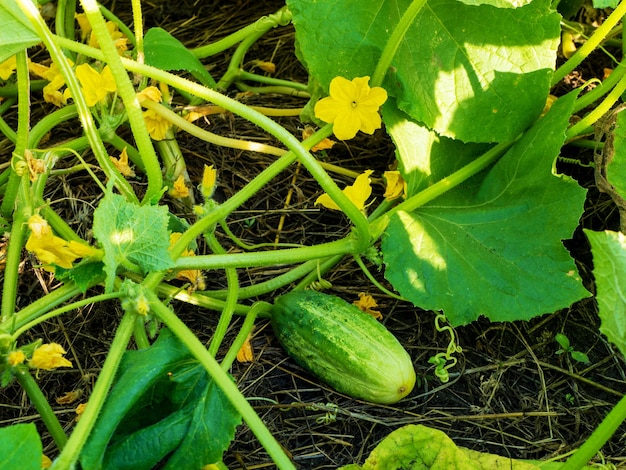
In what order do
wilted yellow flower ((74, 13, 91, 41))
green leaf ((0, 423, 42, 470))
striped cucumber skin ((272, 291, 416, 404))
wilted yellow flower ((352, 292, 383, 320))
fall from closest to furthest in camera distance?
green leaf ((0, 423, 42, 470)), striped cucumber skin ((272, 291, 416, 404)), wilted yellow flower ((352, 292, 383, 320)), wilted yellow flower ((74, 13, 91, 41))

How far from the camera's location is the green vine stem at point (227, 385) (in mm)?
1277

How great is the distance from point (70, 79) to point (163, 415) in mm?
727

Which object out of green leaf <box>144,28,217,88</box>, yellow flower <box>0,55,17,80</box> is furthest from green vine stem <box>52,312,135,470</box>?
yellow flower <box>0,55,17,80</box>

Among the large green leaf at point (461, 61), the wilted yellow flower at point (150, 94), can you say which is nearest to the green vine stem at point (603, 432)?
the large green leaf at point (461, 61)

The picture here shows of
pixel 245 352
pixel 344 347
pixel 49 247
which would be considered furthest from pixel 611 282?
pixel 49 247

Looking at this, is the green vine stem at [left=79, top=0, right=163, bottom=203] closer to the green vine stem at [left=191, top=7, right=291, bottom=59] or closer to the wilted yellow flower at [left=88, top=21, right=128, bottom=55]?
the wilted yellow flower at [left=88, top=21, right=128, bottom=55]

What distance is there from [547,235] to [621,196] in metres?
0.19

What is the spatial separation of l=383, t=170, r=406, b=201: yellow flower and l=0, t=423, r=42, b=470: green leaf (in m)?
1.08

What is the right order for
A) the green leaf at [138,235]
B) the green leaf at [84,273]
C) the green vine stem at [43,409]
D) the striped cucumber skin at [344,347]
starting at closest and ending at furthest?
the green leaf at [138,235]
the green leaf at [84,273]
the green vine stem at [43,409]
the striped cucumber skin at [344,347]

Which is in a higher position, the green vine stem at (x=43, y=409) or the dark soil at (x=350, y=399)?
the green vine stem at (x=43, y=409)

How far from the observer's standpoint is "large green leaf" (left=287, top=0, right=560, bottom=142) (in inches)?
68.1

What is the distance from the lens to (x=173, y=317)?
139 cm

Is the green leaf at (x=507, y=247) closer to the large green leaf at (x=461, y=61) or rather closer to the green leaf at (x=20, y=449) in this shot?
the large green leaf at (x=461, y=61)

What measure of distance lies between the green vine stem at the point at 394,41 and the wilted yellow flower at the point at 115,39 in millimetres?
632
